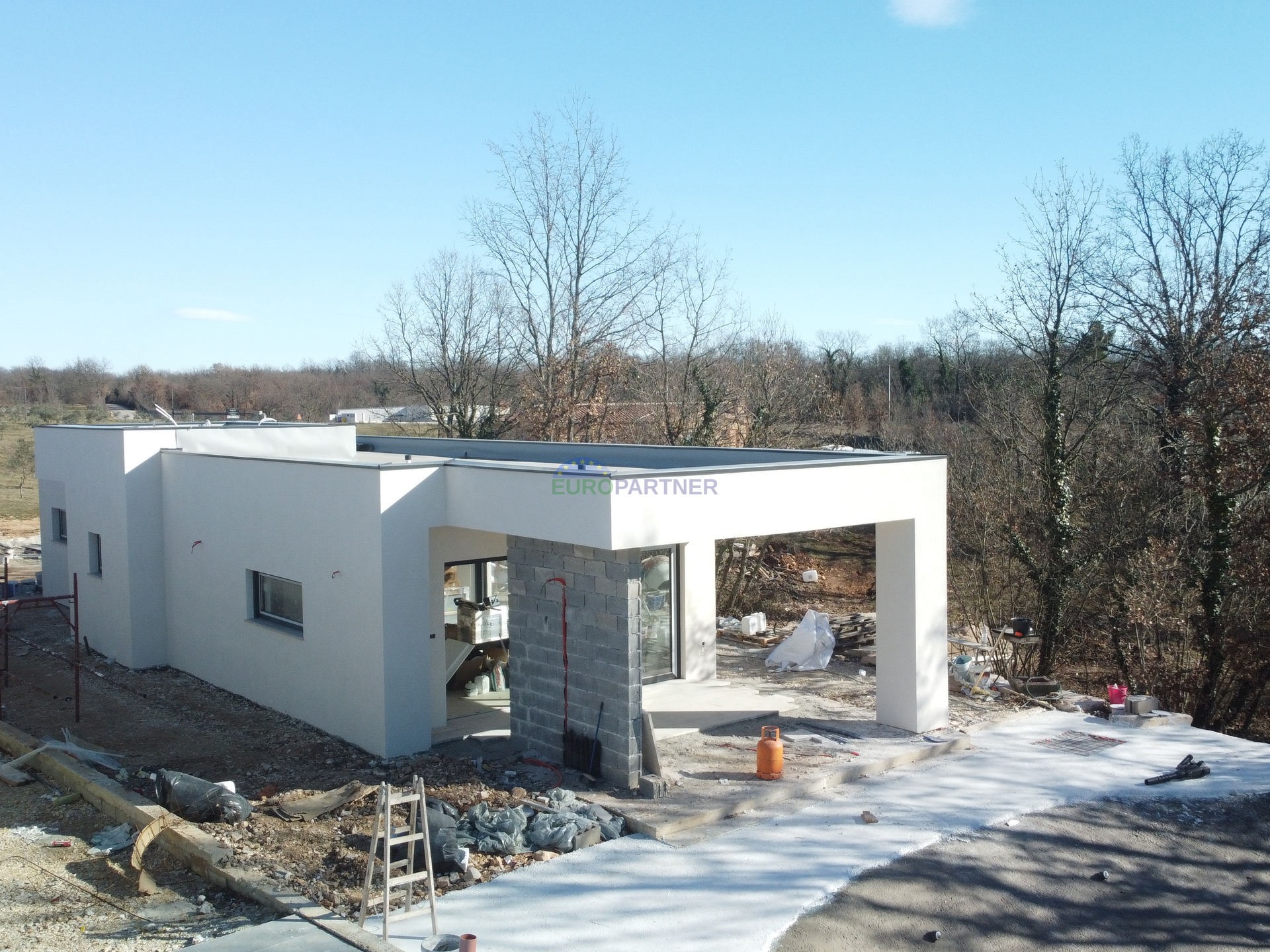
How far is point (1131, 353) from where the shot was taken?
2069cm

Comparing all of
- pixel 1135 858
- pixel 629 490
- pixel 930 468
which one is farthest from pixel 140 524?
pixel 1135 858

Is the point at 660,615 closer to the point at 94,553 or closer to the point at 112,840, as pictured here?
the point at 112,840

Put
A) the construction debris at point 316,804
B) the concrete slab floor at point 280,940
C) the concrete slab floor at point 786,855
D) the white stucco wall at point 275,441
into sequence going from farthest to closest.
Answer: the white stucco wall at point 275,441 < the construction debris at point 316,804 < the concrete slab floor at point 786,855 < the concrete slab floor at point 280,940

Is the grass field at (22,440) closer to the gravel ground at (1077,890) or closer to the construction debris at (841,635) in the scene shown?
the construction debris at (841,635)

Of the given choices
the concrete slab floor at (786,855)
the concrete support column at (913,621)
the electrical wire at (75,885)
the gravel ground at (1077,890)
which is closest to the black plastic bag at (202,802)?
the electrical wire at (75,885)

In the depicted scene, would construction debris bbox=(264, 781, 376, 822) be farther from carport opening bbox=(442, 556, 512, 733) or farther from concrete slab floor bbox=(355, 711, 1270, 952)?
carport opening bbox=(442, 556, 512, 733)

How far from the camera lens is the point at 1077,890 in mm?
8078

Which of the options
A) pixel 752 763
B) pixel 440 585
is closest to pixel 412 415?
pixel 440 585

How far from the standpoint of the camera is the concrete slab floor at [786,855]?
7.14m

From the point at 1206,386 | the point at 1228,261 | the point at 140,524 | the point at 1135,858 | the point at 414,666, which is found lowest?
the point at 1135,858

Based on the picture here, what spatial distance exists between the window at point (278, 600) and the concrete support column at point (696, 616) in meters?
5.29

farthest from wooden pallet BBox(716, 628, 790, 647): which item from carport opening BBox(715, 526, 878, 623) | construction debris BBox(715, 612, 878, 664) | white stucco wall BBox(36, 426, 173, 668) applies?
white stucco wall BBox(36, 426, 173, 668)

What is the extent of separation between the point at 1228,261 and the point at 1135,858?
58.0ft

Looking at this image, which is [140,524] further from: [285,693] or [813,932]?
[813,932]
